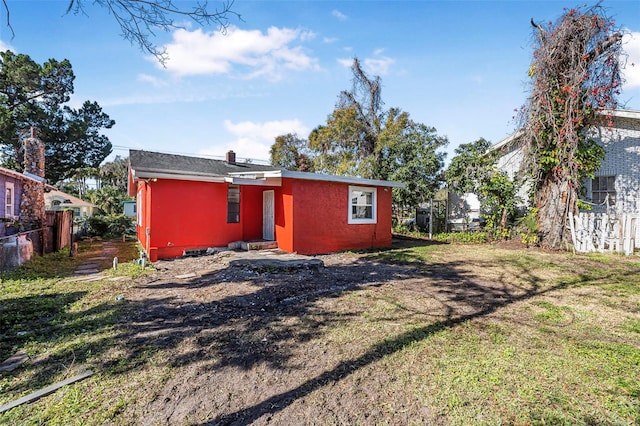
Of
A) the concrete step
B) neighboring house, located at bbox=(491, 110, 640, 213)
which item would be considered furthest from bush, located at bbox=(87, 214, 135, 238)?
neighboring house, located at bbox=(491, 110, 640, 213)

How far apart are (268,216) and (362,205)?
11.4ft

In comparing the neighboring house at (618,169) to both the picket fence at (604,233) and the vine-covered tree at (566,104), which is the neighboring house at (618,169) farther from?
the picket fence at (604,233)

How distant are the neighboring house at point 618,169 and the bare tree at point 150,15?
11.4 meters

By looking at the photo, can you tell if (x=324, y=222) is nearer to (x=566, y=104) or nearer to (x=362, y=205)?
(x=362, y=205)

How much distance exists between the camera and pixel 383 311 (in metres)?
4.43

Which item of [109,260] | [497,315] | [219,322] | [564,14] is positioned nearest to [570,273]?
[497,315]

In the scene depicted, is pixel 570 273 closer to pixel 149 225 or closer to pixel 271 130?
pixel 149 225

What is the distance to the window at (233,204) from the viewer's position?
34.2 ft

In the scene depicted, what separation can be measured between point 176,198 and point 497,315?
8548mm

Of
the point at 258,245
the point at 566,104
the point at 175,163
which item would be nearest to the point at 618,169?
the point at 566,104

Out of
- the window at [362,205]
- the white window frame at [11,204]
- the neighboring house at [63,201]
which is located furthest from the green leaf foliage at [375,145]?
the neighboring house at [63,201]

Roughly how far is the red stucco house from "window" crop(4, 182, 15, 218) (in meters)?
3.61

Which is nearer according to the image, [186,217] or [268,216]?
[186,217]

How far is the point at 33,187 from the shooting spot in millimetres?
10711
